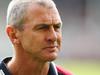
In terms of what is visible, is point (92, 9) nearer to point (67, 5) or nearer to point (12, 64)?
point (67, 5)

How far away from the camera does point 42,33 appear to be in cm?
290

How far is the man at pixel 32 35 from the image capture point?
2.88 metres

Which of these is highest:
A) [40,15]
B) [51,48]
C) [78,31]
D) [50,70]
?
[40,15]

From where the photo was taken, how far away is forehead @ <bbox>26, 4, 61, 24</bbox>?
115 inches

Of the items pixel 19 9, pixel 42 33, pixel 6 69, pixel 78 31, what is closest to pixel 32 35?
pixel 42 33

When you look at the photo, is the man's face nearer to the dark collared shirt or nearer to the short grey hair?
the short grey hair

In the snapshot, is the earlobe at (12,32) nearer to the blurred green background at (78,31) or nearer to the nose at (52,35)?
the nose at (52,35)

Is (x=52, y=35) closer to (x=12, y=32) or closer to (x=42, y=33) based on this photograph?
(x=42, y=33)

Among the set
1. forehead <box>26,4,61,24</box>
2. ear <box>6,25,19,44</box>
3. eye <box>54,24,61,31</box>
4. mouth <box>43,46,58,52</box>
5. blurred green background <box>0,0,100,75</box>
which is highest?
forehead <box>26,4,61,24</box>

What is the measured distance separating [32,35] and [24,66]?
231 millimetres

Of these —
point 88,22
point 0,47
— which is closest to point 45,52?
point 0,47

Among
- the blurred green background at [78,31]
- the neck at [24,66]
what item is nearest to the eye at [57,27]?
the neck at [24,66]

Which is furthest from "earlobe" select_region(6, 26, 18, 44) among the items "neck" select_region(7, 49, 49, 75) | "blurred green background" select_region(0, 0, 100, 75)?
"blurred green background" select_region(0, 0, 100, 75)

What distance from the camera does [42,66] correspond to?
3.03m
